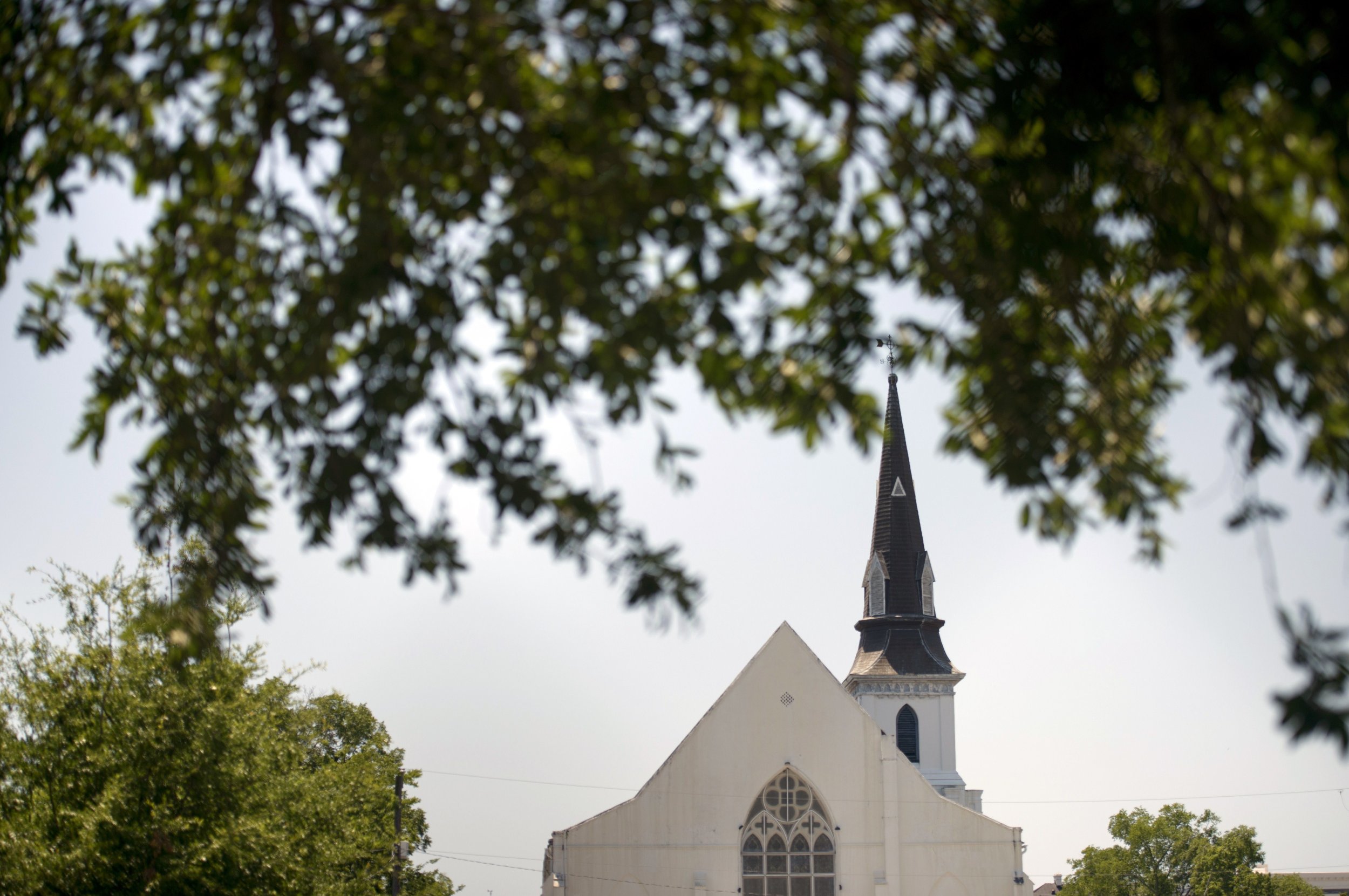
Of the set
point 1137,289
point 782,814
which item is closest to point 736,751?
point 782,814

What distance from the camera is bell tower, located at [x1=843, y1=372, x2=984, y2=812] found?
49.2 meters

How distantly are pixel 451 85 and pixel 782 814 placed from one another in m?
33.1

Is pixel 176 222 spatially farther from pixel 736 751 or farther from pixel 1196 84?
pixel 736 751

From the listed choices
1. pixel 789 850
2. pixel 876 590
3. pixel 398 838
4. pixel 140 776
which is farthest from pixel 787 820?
pixel 140 776

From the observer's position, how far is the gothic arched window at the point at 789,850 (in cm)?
3616

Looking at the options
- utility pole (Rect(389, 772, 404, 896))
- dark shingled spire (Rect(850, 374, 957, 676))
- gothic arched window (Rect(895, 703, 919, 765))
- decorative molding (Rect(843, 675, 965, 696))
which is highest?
dark shingled spire (Rect(850, 374, 957, 676))

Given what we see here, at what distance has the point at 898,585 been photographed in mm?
53125

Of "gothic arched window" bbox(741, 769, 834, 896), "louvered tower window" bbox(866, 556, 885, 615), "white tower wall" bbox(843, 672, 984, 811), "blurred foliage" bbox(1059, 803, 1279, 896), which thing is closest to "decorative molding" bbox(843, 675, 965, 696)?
"white tower wall" bbox(843, 672, 984, 811)

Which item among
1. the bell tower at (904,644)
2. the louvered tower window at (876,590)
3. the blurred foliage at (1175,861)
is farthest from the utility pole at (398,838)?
the blurred foliage at (1175,861)

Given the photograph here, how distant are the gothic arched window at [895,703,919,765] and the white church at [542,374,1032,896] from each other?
12257 millimetres

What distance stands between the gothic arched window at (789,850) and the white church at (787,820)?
0.11 ft

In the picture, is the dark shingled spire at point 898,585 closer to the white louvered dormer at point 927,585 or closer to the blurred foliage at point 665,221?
the white louvered dormer at point 927,585

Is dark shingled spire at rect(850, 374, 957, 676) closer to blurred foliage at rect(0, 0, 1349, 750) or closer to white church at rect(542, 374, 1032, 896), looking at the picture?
white church at rect(542, 374, 1032, 896)

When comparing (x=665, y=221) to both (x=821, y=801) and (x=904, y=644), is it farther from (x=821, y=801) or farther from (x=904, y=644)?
(x=904, y=644)
